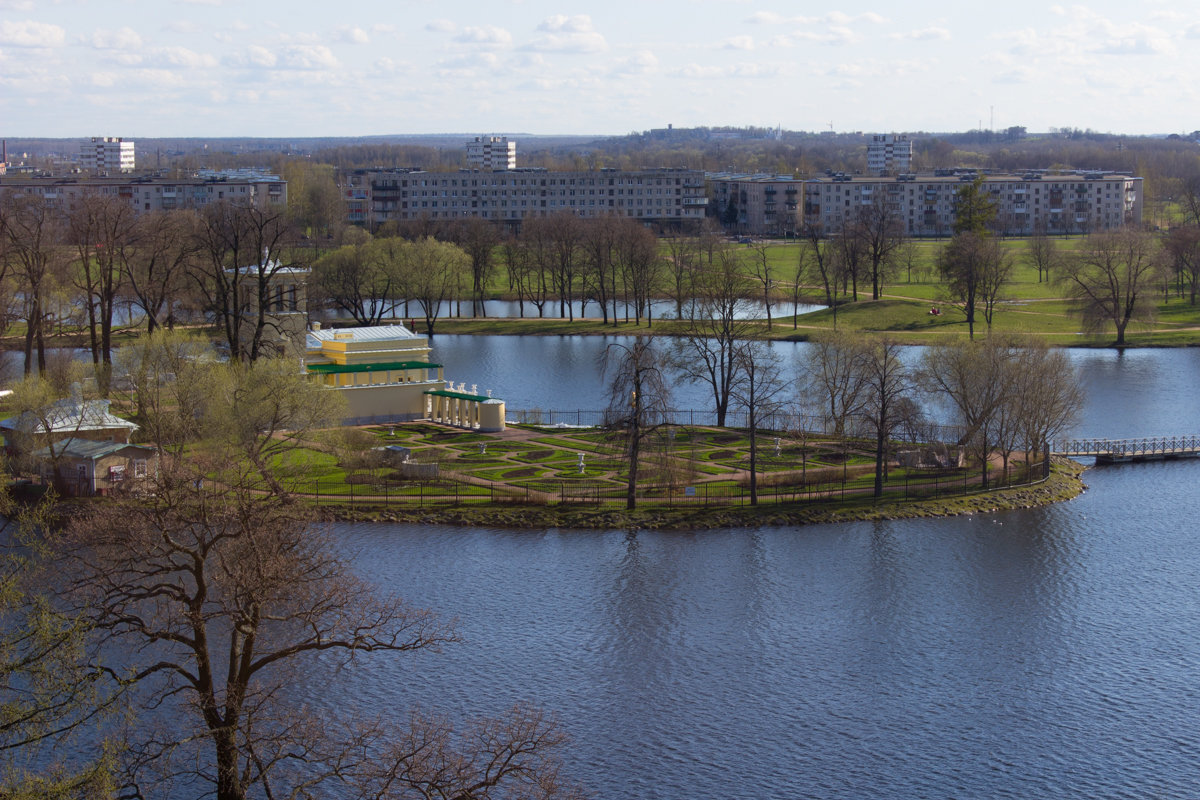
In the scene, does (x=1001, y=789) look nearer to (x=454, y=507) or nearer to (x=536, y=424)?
(x=454, y=507)

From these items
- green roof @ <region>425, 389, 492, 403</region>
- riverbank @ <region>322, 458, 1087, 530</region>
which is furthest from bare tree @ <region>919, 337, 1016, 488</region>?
green roof @ <region>425, 389, 492, 403</region>

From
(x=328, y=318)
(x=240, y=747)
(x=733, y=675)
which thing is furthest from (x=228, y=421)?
(x=328, y=318)

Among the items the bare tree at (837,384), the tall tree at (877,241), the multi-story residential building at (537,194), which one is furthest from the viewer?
the multi-story residential building at (537,194)

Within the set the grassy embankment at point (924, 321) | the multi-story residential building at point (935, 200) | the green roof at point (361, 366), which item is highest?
the multi-story residential building at point (935, 200)

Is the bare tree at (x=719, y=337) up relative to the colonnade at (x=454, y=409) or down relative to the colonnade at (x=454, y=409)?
up

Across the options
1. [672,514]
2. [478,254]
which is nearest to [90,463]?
[672,514]

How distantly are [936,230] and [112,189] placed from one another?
345ft

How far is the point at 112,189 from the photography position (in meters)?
177

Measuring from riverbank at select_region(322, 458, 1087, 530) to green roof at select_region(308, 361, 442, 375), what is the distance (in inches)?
606

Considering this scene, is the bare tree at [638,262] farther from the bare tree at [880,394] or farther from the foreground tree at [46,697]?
the foreground tree at [46,697]

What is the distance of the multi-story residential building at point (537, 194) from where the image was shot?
A: 559 feet

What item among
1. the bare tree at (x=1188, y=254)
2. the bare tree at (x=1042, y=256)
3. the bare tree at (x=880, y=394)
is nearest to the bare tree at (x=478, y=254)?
the bare tree at (x=1042, y=256)

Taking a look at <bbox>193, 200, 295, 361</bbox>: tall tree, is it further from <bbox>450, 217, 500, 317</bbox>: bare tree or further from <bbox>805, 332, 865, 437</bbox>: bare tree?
<bbox>450, 217, 500, 317</bbox>: bare tree

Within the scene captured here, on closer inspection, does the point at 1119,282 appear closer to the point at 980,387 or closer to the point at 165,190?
the point at 980,387
